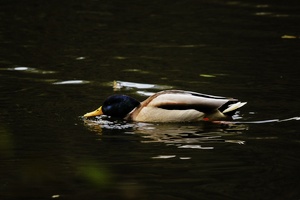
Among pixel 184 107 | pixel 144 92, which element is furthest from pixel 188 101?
pixel 144 92

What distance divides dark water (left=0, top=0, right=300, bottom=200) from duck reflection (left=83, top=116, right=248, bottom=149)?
0.6 inches

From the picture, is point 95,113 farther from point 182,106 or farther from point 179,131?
point 179,131

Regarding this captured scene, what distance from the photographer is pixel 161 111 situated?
10586mm

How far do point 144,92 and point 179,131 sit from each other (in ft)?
8.10

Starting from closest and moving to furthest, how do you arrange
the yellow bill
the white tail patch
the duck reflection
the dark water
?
1. the dark water
2. the duck reflection
3. the white tail patch
4. the yellow bill

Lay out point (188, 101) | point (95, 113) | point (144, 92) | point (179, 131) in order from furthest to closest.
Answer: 1. point (144, 92)
2. point (95, 113)
3. point (188, 101)
4. point (179, 131)

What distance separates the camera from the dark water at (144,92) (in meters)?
7.75

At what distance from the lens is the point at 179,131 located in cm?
1015

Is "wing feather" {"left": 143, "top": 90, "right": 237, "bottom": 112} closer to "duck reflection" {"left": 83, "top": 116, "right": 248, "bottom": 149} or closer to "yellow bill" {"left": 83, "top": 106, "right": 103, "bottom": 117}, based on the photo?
"duck reflection" {"left": 83, "top": 116, "right": 248, "bottom": 149}

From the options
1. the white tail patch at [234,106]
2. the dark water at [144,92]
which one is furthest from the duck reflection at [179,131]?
the white tail patch at [234,106]

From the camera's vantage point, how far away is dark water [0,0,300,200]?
7.75 m

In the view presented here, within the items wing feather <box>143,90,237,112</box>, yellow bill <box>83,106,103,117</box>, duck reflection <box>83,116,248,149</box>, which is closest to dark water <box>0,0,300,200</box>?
duck reflection <box>83,116,248,149</box>

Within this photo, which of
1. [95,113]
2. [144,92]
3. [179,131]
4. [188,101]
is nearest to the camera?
[179,131]

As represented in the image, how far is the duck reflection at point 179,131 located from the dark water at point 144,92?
0.05 feet
